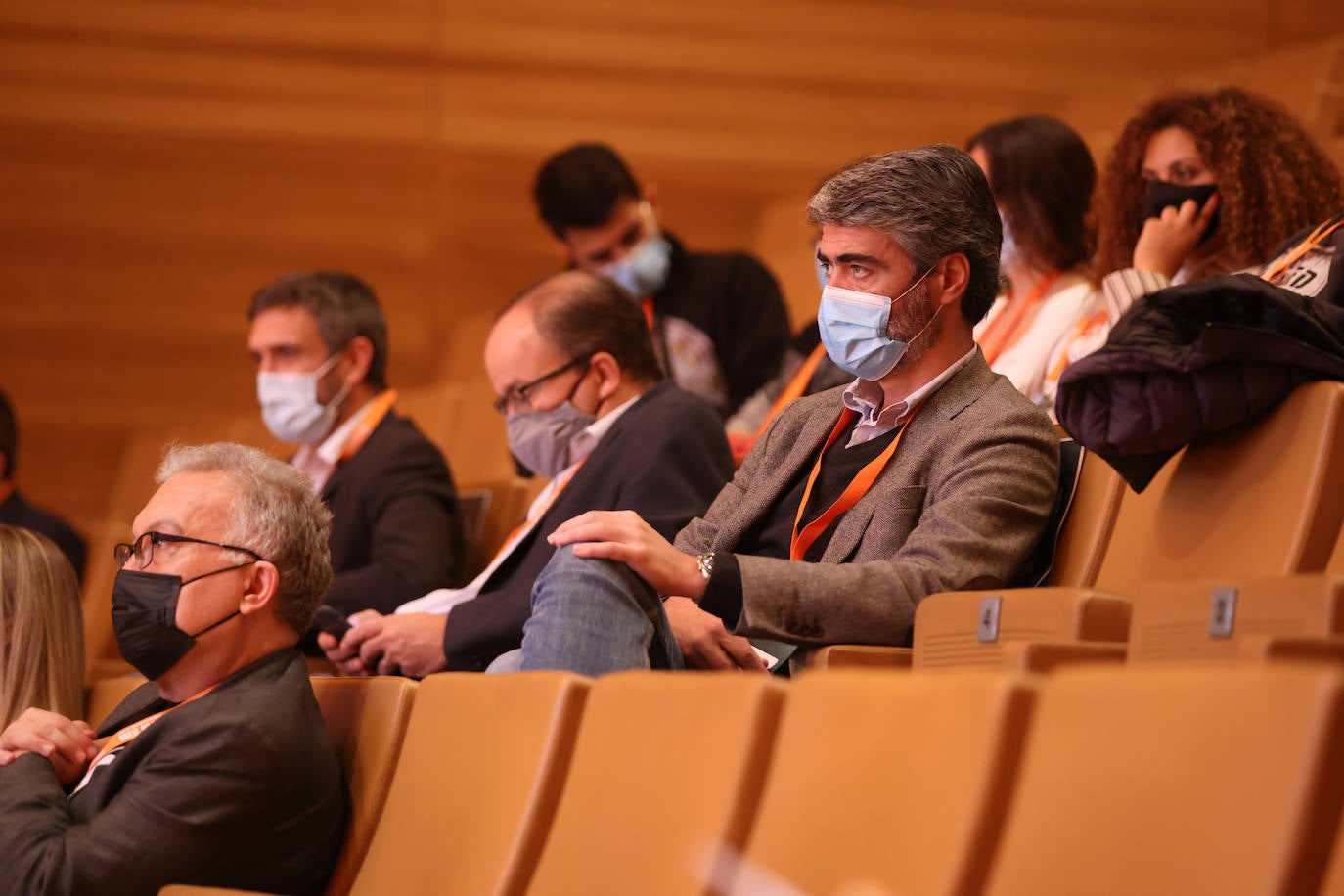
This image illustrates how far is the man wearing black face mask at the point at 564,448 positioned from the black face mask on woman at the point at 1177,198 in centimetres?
59

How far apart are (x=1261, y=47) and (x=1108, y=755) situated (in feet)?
12.5

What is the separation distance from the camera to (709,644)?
142 centimetres

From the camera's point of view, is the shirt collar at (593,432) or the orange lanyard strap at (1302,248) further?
the shirt collar at (593,432)

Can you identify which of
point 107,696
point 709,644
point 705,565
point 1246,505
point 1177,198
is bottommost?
point 107,696

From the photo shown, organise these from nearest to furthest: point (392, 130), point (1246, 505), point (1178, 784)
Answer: point (1178, 784) < point (1246, 505) < point (392, 130)

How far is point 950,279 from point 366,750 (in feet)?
2.30

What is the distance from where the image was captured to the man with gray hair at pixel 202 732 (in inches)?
48.9

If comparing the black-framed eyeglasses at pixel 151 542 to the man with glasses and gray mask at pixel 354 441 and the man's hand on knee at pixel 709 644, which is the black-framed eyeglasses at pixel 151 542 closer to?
the man's hand on knee at pixel 709 644

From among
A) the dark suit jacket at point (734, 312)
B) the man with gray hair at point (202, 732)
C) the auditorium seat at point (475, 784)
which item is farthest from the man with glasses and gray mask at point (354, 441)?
the auditorium seat at point (475, 784)

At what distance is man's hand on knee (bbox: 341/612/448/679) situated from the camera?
1818 millimetres

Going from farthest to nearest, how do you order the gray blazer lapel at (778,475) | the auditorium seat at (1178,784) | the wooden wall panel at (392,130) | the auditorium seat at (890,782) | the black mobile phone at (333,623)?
the wooden wall panel at (392,130) < the black mobile phone at (333,623) < the gray blazer lapel at (778,475) < the auditorium seat at (890,782) < the auditorium seat at (1178,784)

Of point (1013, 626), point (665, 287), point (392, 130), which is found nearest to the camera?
point (1013, 626)

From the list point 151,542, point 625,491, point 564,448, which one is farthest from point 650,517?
point 151,542

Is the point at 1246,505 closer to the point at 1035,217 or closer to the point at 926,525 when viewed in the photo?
the point at 926,525
